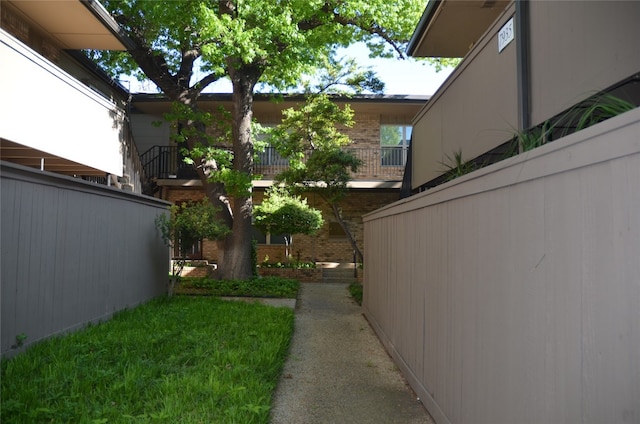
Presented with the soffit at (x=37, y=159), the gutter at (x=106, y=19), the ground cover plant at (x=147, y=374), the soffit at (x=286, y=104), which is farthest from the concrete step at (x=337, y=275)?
the ground cover plant at (x=147, y=374)

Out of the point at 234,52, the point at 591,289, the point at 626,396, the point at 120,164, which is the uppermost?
the point at 234,52

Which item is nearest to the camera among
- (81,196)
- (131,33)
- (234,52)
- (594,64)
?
(594,64)

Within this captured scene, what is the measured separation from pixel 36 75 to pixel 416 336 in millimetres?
7307

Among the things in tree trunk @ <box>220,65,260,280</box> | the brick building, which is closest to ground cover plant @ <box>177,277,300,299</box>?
tree trunk @ <box>220,65,260,280</box>

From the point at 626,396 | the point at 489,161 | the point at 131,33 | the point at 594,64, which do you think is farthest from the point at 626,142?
the point at 131,33

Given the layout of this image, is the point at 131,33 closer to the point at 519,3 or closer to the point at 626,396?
the point at 519,3

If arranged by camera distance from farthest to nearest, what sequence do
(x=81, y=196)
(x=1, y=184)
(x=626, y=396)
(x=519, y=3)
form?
(x=81, y=196), (x=1, y=184), (x=519, y=3), (x=626, y=396)

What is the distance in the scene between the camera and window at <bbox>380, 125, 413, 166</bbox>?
Result: 66.6 feet

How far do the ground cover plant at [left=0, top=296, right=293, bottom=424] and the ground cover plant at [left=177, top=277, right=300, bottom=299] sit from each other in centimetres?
503

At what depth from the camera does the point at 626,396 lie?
5.67 feet

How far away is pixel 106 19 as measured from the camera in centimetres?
1077

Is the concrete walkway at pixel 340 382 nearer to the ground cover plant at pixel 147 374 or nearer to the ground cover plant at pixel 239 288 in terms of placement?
the ground cover plant at pixel 147 374

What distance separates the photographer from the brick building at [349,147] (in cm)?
1942

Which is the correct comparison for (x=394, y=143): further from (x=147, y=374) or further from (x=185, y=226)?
(x=147, y=374)
